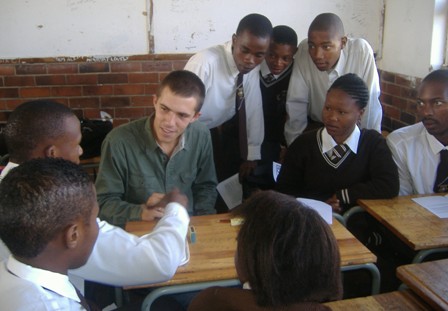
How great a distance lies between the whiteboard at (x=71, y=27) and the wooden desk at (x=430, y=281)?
3158 mm

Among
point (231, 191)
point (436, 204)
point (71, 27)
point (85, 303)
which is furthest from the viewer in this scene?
point (71, 27)

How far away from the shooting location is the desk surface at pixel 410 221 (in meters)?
1.83

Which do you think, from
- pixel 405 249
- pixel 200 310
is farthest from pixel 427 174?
pixel 200 310

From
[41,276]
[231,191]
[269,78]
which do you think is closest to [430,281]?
[41,276]

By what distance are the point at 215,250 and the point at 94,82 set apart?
9.22ft

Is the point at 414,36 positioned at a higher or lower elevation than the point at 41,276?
higher

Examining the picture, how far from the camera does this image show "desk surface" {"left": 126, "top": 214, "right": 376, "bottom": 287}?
1.62 meters

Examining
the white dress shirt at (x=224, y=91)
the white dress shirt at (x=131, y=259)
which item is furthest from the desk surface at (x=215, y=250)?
the white dress shirt at (x=224, y=91)

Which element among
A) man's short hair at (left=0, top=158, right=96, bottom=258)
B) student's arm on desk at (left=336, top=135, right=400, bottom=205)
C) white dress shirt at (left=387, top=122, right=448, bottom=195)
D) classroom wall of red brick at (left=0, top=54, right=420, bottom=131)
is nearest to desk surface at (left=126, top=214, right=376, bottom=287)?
student's arm on desk at (left=336, top=135, right=400, bottom=205)

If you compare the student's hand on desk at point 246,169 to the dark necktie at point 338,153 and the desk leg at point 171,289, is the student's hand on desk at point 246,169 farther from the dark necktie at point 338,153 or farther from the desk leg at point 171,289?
the desk leg at point 171,289

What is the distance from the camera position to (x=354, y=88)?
7.95 ft

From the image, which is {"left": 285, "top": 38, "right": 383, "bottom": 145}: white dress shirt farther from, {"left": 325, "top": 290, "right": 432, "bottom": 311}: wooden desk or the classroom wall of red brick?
{"left": 325, "top": 290, "right": 432, "bottom": 311}: wooden desk

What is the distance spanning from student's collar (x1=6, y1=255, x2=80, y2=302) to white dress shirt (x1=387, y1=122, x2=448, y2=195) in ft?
6.20

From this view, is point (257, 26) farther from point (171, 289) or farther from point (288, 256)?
point (288, 256)
